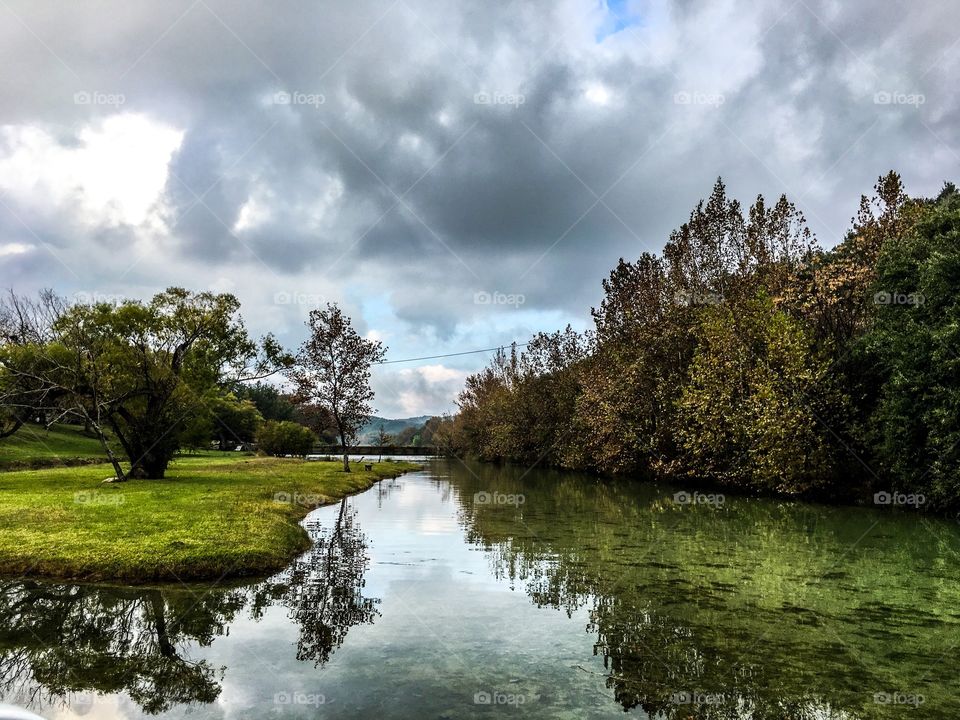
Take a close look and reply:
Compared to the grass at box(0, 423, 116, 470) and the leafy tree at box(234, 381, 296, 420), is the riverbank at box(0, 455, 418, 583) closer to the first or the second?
the grass at box(0, 423, 116, 470)

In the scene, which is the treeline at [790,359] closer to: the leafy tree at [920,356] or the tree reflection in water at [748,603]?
the leafy tree at [920,356]

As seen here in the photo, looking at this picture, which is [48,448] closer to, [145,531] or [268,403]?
[145,531]

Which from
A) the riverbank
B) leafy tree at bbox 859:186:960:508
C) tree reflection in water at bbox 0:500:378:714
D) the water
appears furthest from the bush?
tree reflection in water at bbox 0:500:378:714

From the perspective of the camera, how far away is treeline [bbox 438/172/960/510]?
27562 mm

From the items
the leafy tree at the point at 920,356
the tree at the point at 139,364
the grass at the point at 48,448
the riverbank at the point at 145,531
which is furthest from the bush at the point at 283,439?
the leafy tree at the point at 920,356

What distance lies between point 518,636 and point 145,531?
1256 centimetres

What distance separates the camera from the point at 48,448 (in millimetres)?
54000

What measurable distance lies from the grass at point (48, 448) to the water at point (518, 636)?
38553mm

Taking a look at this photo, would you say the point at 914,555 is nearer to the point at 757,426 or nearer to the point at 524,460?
the point at 757,426

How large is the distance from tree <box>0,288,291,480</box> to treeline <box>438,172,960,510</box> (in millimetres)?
29346

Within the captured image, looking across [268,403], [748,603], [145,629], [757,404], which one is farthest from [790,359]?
[268,403]

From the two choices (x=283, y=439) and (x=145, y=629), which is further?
(x=283, y=439)

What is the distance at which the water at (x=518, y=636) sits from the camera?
8.12 metres

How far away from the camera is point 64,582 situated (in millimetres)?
14312
